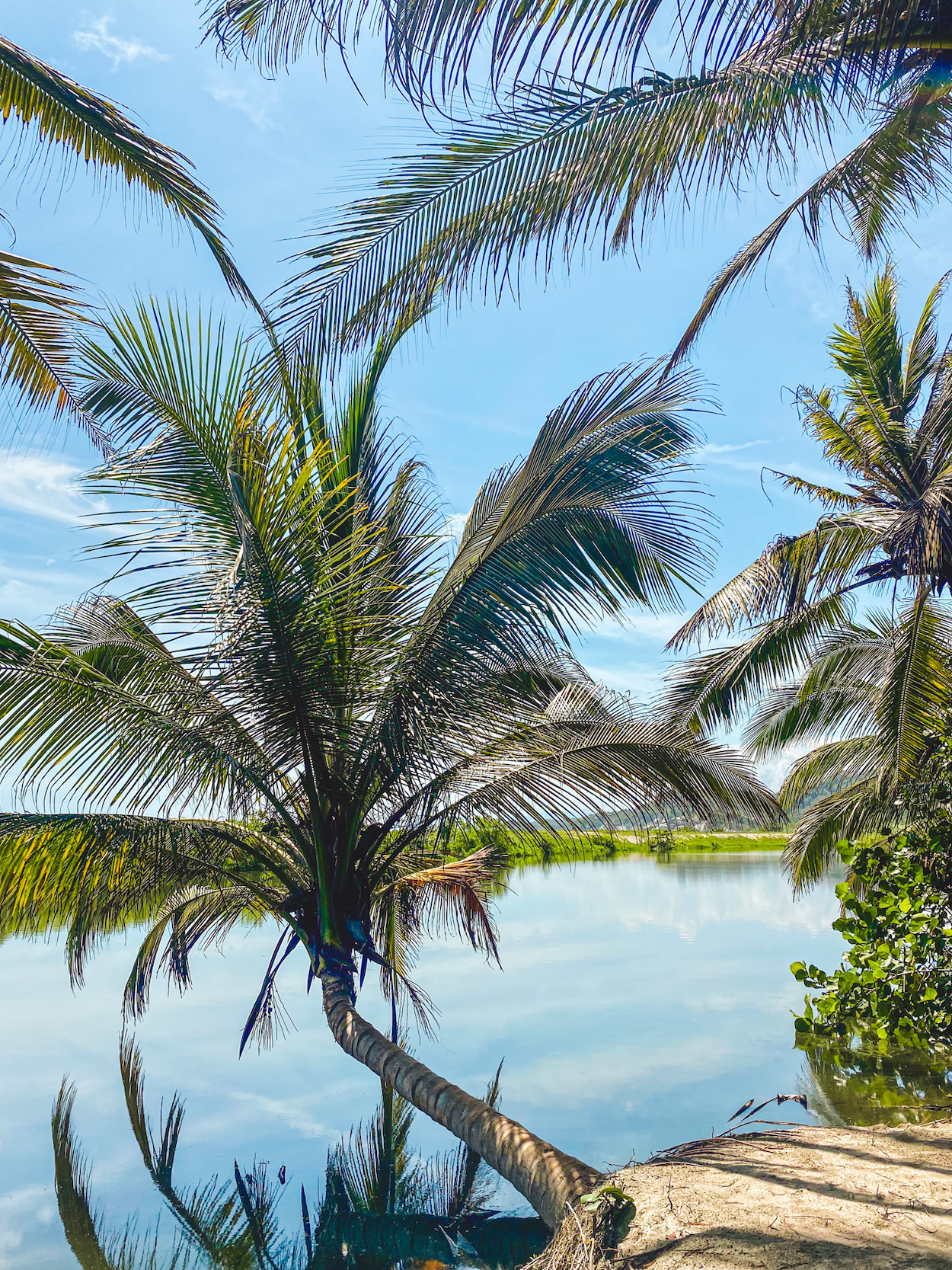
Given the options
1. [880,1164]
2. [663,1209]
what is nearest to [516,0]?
[663,1209]

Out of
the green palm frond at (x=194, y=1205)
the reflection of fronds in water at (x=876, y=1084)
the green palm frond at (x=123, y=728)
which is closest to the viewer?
the green palm frond at (x=194, y=1205)

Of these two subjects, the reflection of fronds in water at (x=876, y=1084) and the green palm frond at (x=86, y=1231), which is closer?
the green palm frond at (x=86, y=1231)

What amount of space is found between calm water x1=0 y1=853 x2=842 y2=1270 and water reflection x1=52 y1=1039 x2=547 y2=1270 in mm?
88

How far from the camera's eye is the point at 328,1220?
13.3 feet

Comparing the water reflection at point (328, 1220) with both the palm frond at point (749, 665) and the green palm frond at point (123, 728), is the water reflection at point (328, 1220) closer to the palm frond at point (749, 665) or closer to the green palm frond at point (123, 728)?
the green palm frond at point (123, 728)

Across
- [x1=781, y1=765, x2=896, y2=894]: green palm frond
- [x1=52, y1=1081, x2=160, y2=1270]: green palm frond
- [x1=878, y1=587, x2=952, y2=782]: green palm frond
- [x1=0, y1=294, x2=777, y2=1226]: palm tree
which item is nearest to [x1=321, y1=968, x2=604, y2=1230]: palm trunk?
[x1=0, y1=294, x2=777, y2=1226]: palm tree

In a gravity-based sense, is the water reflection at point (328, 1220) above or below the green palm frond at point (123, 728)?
below

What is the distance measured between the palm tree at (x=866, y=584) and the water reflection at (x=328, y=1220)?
3.28 metres

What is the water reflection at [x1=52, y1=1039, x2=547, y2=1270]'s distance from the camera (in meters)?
3.66

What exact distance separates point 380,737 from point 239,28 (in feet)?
11.2

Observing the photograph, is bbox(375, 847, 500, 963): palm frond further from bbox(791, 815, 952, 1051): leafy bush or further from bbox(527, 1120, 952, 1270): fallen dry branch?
bbox(791, 815, 952, 1051): leafy bush

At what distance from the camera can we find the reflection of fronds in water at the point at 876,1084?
5.20 meters

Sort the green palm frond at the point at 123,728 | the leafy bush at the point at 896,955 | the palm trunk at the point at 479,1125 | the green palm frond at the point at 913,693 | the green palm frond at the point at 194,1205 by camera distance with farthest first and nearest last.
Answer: the leafy bush at the point at 896,955 < the green palm frond at the point at 913,693 < the green palm frond at the point at 123,728 < the green palm frond at the point at 194,1205 < the palm trunk at the point at 479,1125

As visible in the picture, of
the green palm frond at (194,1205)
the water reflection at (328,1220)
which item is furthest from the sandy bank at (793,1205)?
the green palm frond at (194,1205)
